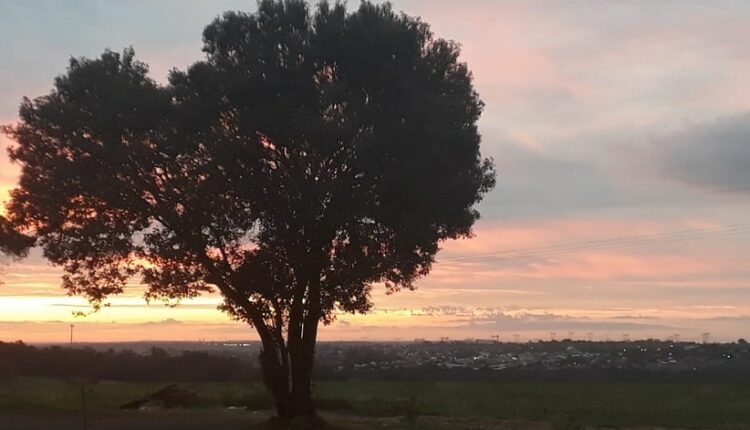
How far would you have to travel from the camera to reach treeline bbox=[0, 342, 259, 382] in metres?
91.4

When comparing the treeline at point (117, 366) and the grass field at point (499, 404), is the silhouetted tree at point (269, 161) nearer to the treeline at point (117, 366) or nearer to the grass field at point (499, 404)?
the grass field at point (499, 404)

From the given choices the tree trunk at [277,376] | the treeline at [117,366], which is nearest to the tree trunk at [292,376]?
the tree trunk at [277,376]

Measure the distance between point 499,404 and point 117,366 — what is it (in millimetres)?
54981

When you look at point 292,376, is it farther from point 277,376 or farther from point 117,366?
point 117,366

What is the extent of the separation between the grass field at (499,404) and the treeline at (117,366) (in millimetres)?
22360

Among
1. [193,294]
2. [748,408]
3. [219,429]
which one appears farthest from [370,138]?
[748,408]

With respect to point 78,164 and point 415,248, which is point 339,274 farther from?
point 78,164

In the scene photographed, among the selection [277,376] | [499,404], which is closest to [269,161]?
[277,376]

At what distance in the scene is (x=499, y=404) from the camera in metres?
54.2

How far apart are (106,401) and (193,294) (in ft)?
80.7

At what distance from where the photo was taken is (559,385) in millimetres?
78938

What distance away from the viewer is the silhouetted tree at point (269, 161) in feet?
89.0

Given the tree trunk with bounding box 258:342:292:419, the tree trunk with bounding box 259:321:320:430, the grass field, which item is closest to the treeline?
the grass field

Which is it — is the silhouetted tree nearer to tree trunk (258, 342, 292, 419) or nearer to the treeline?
tree trunk (258, 342, 292, 419)
